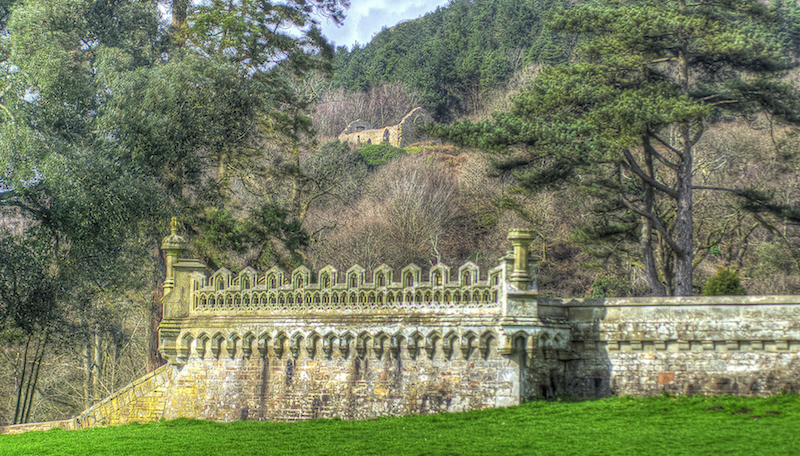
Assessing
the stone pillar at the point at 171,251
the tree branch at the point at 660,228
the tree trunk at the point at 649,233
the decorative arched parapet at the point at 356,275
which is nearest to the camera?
the decorative arched parapet at the point at 356,275

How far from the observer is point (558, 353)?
1552cm

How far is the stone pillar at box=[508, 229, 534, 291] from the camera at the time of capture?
49.3 ft

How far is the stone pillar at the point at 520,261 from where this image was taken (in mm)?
15016

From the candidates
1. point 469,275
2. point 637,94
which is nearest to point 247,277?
point 469,275

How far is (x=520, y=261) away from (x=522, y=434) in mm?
3556

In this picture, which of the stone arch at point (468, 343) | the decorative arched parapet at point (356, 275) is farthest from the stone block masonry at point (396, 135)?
the stone arch at point (468, 343)

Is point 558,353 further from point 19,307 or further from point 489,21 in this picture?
point 489,21

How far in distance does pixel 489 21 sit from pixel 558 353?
5492 cm

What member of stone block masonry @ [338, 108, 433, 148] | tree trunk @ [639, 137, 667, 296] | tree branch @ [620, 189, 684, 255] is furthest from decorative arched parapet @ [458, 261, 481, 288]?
stone block masonry @ [338, 108, 433, 148]

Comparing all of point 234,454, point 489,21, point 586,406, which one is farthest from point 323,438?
point 489,21

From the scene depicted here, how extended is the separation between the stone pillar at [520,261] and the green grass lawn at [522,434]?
87.9 inches

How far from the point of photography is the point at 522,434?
12.8m

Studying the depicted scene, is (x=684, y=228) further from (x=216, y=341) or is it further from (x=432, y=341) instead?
(x=216, y=341)

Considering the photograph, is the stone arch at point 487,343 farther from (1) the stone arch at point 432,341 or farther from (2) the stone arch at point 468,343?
(1) the stone arch at point 432,341
